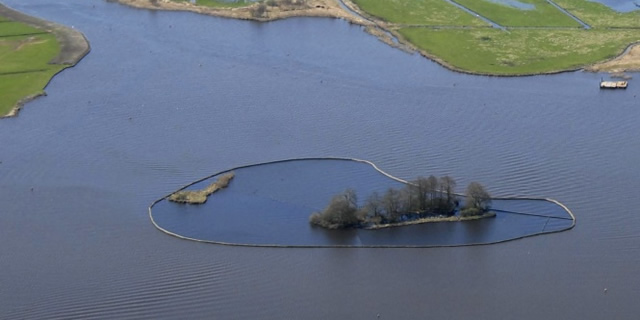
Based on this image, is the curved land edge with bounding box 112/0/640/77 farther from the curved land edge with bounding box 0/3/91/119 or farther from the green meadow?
the curved land edge with bounding box 0/3/91/119

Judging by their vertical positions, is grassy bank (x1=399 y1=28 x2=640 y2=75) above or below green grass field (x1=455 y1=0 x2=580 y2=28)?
below

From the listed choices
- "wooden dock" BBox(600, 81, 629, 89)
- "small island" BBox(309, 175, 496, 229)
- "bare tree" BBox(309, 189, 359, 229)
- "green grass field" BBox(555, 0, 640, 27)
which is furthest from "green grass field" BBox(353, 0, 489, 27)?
"bare tree" BBox(309, 189, 359, 229)

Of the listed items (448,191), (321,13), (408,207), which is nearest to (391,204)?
(408,207)

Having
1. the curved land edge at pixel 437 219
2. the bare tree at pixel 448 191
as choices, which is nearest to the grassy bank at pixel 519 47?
the bare tree at pixel 448 191

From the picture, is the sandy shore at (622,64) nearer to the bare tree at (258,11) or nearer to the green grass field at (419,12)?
the green grass field at (419,12)

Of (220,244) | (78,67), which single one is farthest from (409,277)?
(78,67)

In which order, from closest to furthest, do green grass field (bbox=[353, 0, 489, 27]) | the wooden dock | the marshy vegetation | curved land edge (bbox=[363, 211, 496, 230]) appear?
1. curved land edge (bbox=[363, 211, 496, 230])
2. the marshy vegetation
3. the wooden dock
4. green grass field (bbox=[353, 0, 489, 27])
